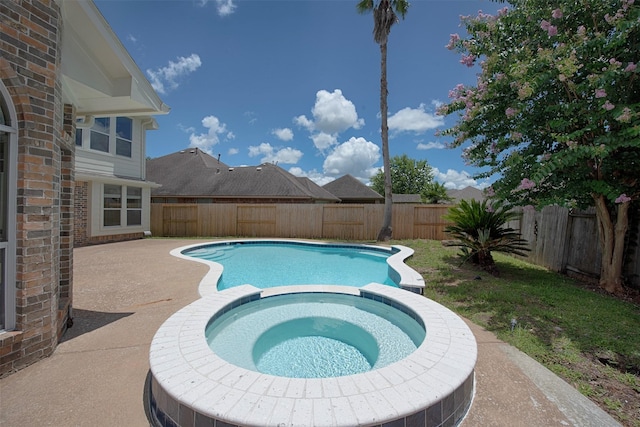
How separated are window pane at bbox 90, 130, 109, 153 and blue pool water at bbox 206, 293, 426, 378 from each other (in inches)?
482

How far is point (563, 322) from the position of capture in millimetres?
4336

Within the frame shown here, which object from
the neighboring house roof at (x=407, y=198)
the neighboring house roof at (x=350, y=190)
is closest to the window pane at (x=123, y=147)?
the neighboring house roof at (x=350, y=190)

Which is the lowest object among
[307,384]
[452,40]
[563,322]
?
[563,322]

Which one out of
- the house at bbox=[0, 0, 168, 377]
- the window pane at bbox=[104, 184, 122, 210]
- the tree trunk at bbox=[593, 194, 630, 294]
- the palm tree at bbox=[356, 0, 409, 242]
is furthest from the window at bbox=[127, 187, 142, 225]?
the tree trunk at bbox=[593, 194, 630, 294]

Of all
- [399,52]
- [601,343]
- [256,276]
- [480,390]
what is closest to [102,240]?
[256,276]

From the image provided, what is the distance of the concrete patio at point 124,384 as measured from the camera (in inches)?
89.3

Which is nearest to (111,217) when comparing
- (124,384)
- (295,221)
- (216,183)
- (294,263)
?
(216,183)

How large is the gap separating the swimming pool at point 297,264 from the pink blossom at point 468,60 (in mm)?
5271

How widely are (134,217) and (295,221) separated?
317 inches

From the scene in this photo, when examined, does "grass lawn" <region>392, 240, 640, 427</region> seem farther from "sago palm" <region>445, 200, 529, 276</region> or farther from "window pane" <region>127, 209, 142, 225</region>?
"window pane" <region>127, 209, 142, 225</region>

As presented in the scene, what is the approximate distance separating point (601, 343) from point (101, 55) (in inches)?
302

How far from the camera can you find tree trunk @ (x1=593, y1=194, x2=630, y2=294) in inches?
236

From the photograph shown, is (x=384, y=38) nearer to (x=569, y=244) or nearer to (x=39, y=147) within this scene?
(x=569, y=244)

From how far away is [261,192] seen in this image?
63.6 ft
